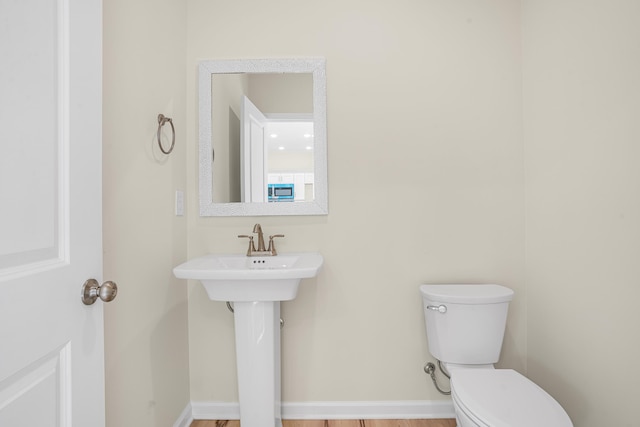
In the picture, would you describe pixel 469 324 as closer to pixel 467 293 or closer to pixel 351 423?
pixel 467 293

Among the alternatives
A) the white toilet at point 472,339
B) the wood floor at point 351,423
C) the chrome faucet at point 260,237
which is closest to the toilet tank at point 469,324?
the white toilet at point 472,339

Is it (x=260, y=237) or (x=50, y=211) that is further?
(x=260, y=237)

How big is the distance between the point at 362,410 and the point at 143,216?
144 cm

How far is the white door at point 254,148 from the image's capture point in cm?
173

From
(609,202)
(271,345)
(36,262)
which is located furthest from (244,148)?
(609,202)

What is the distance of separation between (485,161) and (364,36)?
3.02ft

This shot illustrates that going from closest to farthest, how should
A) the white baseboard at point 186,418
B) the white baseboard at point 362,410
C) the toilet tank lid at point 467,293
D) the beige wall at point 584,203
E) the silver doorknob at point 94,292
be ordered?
1. the silver doorknob at point 94,292
2. the beige wall at point 584,203
3. the toilet tank lid at point 467,293
4. the white baseboard at point 186,418
5. the white baseboard at point 362,410

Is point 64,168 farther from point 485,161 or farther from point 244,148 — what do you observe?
point 485,161

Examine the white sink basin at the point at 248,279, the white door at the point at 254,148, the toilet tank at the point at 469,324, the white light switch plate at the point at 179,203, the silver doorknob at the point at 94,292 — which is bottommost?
the toilet tank at the point at 469,324

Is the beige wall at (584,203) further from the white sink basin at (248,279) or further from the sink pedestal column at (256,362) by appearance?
the sink pedestal column at (256,362)

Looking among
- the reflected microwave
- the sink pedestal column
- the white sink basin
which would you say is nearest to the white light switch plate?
the white sink basin

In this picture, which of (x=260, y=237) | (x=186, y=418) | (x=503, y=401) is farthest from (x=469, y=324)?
(x=186, y=418)

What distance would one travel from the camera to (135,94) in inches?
49.6

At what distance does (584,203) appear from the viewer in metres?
1.35
